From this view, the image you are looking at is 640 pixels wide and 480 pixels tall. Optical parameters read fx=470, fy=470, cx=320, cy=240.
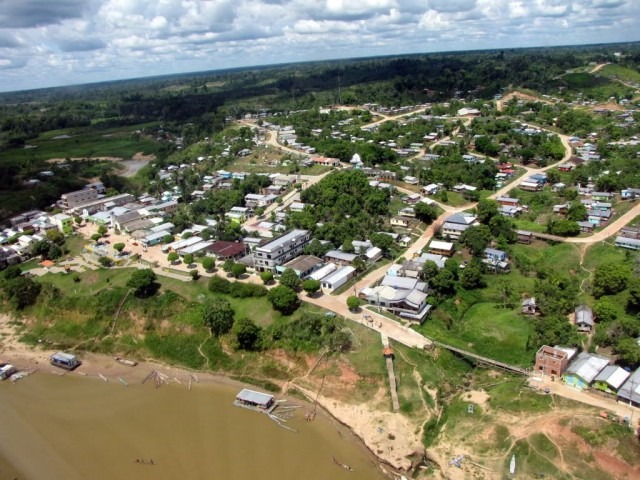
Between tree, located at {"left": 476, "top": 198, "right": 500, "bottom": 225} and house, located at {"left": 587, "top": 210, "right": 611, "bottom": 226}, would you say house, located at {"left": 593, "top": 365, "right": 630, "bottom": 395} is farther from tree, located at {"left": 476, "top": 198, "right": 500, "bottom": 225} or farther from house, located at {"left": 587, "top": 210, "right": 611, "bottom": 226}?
house, located at {"left": 587, "top": 210, "right": 611, "bottom": 226}

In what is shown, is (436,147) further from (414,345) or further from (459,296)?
(414,345)

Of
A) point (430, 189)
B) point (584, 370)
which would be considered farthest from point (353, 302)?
point (430, 189)

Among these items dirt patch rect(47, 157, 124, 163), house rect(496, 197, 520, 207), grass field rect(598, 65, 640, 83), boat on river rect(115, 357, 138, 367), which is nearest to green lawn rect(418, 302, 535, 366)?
house rect(496, 197, 520, 207)

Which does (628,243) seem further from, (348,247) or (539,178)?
(348,247)

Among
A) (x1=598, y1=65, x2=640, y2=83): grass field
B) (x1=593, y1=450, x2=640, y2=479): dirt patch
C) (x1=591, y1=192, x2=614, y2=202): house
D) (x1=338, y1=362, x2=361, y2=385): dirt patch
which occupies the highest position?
(x1=598, y1=65, x2=640, y2=83): grass field

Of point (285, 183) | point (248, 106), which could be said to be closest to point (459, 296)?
point (285, 183)

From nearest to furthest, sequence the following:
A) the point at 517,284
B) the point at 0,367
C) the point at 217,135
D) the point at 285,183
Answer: the point at 0,367 < the point at 517,284 < the point at 285,183 < the point at 217,135
